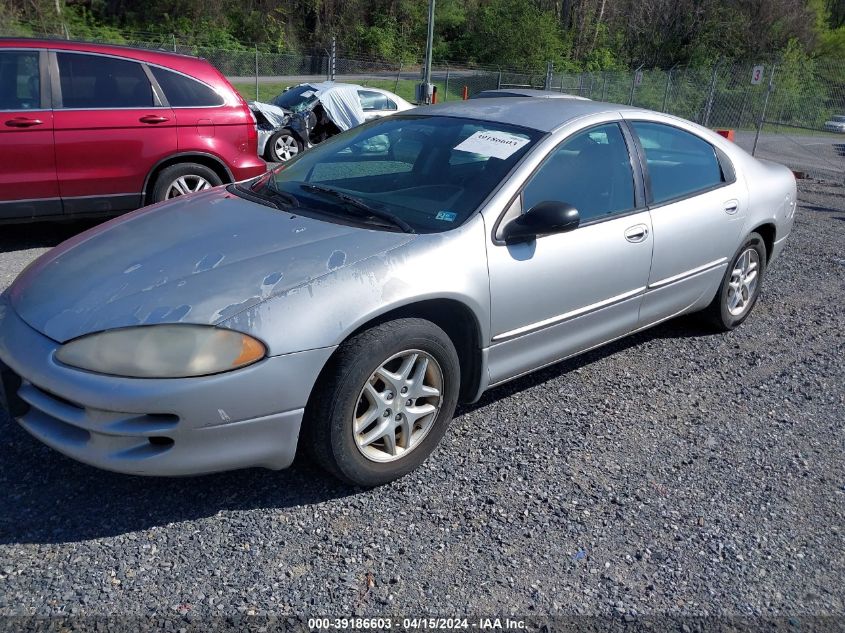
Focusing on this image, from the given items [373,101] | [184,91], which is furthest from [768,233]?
[373,101]

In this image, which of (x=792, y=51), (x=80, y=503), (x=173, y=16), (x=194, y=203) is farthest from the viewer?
(x=792, y=51)

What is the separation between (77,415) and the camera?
2650 millimetres

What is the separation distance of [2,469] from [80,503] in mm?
445

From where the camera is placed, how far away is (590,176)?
12.8 feet

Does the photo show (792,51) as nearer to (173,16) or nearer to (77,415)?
(173,16)

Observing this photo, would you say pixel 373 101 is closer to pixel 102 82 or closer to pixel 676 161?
pixel 102 82

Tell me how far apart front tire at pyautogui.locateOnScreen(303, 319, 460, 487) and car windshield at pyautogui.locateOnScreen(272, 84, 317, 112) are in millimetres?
11495

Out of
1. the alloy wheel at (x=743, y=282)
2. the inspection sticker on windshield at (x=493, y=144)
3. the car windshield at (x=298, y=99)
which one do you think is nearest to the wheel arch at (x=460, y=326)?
the inspection sticker on windshield at (x=493, y=144)

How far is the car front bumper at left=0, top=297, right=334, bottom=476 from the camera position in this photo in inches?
102

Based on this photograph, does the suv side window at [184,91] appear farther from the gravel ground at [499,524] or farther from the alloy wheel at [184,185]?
the gravel ground at [499,524]

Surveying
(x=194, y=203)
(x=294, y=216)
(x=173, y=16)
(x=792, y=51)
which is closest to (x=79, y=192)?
(x=194, y=203)

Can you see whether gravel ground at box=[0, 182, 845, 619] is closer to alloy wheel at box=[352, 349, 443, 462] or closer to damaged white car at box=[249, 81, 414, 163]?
alloy wheel at box=[352, 349, 443, 462]

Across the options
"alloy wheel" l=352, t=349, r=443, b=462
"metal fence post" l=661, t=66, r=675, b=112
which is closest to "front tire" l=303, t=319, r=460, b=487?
"alloy wheel" l=352, t=349, r=443, b=462

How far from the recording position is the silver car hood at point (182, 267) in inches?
108
